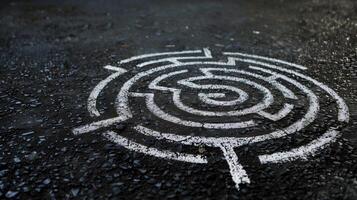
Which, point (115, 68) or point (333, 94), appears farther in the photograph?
point (115, 68)

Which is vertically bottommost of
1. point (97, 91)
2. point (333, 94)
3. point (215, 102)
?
point (97, 91)

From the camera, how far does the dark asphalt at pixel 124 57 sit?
3.10 meters

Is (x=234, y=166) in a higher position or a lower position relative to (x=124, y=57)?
lower

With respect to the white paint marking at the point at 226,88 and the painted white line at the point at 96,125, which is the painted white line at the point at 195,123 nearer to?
the white paint marking at the point at 226,88

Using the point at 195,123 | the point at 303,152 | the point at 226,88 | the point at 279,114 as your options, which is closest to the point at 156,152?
the point at 195,123

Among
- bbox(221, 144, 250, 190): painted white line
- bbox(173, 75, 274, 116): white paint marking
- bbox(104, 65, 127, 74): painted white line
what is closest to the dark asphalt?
bbox(221, 144, 250, 190): painted white line

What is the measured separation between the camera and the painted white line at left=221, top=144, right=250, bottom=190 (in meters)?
3.14

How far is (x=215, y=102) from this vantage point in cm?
439

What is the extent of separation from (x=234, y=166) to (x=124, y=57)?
3.18 metres

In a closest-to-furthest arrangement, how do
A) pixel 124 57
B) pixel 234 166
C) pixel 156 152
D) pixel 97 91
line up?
pixel 234 166 < pixel 156 152 < pixel 97 91 < pixel 124 57

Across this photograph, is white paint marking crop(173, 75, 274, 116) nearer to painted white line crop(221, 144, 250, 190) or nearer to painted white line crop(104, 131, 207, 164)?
painted white line crop(221, 144, 250, 190)

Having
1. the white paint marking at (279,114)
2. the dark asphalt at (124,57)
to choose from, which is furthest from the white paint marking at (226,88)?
the dark asphalt at (124,57)

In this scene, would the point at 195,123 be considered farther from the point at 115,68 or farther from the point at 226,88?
the point at 115,68

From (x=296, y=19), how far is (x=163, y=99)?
15.9 ft
